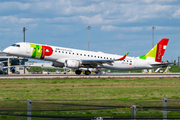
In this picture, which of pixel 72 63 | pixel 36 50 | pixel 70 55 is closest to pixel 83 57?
A: pixel 70 55

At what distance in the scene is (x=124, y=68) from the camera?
5525 centimetres

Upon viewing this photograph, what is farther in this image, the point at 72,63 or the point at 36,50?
the point at 72,63

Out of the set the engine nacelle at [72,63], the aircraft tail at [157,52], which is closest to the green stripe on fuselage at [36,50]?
the engine nacelle at [72,63]

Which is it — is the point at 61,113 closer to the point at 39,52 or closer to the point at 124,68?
the point at 39,52

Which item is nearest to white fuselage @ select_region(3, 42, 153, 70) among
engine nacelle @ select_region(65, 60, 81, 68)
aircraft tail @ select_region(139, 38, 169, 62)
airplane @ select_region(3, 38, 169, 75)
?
airplane @ select_region(3, 38, 169, 75)

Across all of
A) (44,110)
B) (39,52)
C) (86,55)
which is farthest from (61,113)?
(86,55)

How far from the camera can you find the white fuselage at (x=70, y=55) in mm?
47125

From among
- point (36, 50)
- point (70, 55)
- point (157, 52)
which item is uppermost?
point (157, 52)

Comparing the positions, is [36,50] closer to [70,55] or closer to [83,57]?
[70,55]

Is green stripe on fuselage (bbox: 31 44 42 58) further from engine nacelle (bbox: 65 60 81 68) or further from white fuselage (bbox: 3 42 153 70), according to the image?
engine nacelle (bbox: 65 60 81 68)

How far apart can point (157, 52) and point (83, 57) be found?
1637cm

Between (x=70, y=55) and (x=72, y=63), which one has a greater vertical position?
(x=70, y=55)

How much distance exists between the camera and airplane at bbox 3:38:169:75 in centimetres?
4728

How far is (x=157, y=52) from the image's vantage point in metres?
58.7
